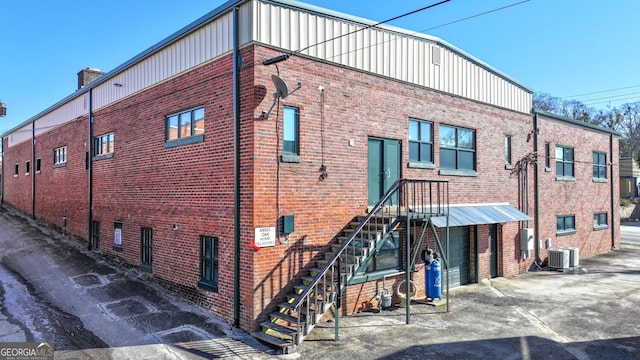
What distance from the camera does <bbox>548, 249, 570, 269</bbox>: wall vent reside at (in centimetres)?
1712

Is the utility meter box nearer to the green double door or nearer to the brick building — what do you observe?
the brick building

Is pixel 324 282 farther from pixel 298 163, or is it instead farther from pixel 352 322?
pixel 298 163

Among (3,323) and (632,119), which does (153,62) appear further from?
(632,119)

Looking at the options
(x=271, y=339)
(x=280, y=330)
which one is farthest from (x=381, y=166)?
(x=271, y=339)

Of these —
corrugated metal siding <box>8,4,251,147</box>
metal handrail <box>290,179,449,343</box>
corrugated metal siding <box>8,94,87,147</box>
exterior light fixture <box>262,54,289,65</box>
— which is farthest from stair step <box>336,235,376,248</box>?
corrugated metal siding <box>8,94,87,147</box>

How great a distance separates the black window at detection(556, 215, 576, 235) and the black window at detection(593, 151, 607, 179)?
11.7 ft

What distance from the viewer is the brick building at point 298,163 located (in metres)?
9.22

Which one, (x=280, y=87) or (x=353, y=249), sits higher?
(x=280, y=87)

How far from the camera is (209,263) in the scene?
33.8ft

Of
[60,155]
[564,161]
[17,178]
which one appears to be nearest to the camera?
[60,155]

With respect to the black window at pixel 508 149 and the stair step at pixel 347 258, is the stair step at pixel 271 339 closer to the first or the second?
the stair step at pixel 347 258

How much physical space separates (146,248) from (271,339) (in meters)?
Result: 6.27

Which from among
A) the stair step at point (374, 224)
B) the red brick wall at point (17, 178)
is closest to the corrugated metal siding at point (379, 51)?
the stair step at point (374, 224)

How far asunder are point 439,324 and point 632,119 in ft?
219
